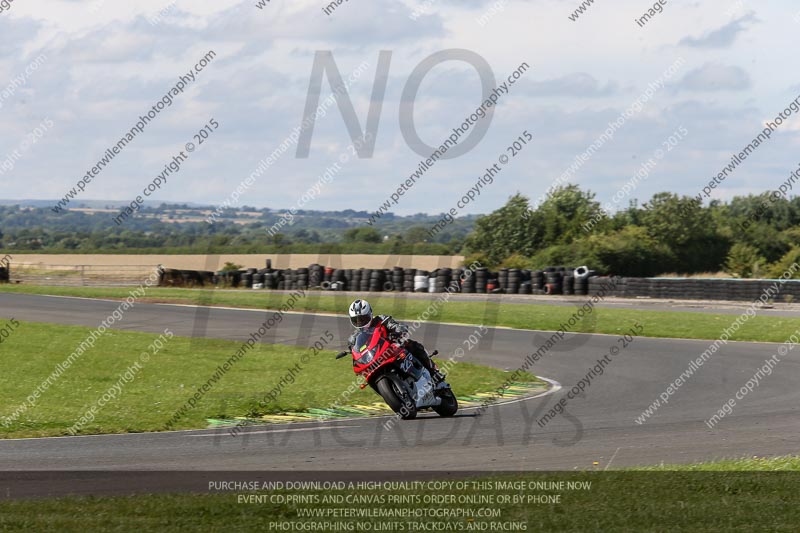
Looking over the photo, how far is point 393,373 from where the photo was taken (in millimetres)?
13133

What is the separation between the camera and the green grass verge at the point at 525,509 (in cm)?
723

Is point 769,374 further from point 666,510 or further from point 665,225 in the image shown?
point 665,225

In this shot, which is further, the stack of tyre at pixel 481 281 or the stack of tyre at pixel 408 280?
the stack of tyre at pixel 408 280

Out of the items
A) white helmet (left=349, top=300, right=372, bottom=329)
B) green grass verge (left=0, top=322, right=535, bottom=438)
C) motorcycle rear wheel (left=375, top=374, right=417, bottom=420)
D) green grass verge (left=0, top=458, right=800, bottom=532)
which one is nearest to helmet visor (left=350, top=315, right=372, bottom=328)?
white helmet (left=349, top=300, right=372, bottom=329)

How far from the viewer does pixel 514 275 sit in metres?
41.9

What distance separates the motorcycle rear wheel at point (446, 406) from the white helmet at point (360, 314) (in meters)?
1.71

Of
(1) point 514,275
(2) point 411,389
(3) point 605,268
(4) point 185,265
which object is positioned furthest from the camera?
(4) point 185,265

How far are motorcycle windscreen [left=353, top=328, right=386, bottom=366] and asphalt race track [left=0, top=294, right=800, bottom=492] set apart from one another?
38.8 inches

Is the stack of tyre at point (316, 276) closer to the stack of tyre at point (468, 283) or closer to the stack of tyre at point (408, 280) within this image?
the stack of tyre at point (408, 280)

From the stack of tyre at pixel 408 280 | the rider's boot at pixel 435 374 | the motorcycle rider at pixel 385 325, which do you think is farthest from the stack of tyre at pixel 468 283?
the motorcycle rider at pixel 385 325

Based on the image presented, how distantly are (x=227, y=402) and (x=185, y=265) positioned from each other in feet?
182

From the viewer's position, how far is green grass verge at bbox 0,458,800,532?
723cm

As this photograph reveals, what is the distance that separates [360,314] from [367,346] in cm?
45

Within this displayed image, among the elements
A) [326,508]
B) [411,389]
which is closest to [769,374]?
[411,389]
